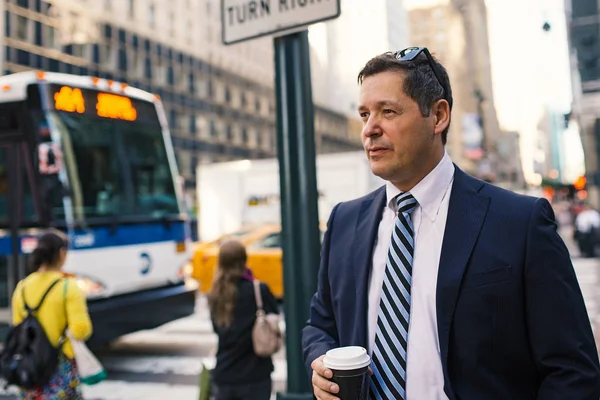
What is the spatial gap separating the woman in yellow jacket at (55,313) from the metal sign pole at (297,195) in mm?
1343

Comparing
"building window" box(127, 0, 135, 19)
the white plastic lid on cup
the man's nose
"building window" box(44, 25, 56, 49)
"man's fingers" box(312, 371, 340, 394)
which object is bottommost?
"man's fingers" box(312, 371, 340, 394)

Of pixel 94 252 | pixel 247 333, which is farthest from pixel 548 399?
pixel 94 252

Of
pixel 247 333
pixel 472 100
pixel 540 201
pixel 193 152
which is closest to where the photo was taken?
pixel 540 201

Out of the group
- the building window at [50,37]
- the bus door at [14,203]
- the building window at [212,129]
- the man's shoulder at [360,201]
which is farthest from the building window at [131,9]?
the man's shoulder at [360,201]

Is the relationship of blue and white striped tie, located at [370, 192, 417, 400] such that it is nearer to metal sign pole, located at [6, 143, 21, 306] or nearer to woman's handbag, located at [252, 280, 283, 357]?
woman's handbag, located at [252, 280, 283, 357]

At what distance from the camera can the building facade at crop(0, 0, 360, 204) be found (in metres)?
33.4

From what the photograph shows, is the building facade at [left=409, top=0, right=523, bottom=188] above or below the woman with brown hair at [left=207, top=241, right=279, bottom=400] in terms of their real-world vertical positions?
above

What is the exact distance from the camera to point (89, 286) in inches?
241

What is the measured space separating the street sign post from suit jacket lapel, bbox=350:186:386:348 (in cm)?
167

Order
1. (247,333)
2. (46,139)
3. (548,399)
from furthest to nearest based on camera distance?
(46,139) < (247,333) < (548,399)

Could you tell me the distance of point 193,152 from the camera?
47.0 meters

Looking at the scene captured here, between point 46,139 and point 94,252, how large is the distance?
129cm

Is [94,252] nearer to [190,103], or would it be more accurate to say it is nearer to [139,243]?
[139,243]

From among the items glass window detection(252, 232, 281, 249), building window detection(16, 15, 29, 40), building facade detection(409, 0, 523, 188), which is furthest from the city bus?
building window detection(16, 15, 29, 40)
